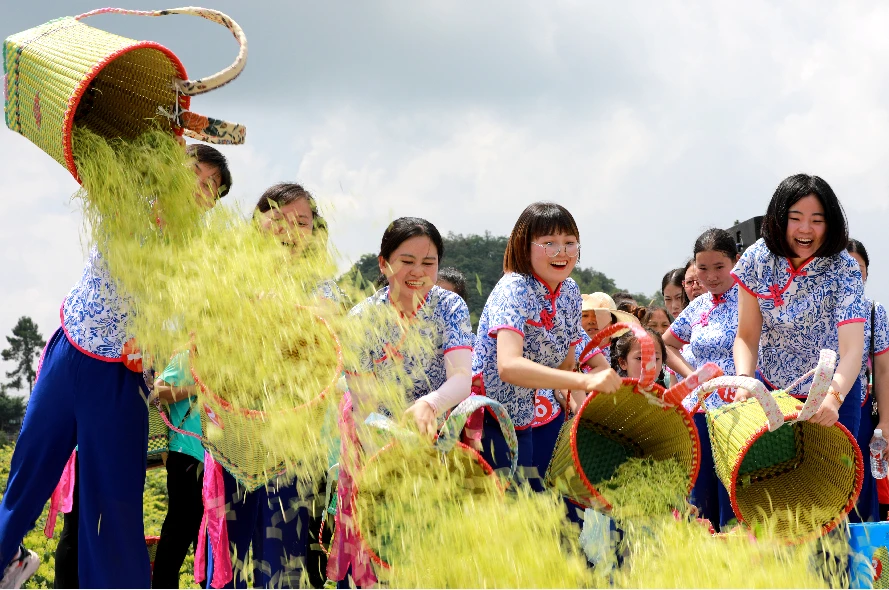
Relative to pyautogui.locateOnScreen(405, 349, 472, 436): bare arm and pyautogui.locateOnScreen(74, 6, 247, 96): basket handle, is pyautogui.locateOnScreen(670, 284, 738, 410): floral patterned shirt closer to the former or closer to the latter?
pyautogui.locateOnScreen(405, 349, 472, 436): bare arm

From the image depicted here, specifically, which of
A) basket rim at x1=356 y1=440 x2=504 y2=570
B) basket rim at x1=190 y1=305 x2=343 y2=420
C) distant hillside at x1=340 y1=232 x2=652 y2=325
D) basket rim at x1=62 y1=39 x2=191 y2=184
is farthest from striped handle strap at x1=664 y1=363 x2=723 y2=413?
distant hillside at x1=340 y1=232 x2=652 y2=325

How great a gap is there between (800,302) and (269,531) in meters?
2.45

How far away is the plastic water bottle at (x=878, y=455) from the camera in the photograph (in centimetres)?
386

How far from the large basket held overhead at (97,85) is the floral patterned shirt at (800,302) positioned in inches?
89.0

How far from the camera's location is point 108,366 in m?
3.18

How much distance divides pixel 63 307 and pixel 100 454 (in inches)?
23.0

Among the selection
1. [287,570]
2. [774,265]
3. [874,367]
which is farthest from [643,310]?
[287,570]

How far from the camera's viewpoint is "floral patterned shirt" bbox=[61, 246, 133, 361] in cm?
314

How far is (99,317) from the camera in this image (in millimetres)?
3154

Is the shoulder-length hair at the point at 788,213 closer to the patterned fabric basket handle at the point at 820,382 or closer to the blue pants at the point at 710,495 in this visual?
the patterned fabric basket handle at the point at 820,382

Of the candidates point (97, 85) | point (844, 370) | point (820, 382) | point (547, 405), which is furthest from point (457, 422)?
point (97, 85)

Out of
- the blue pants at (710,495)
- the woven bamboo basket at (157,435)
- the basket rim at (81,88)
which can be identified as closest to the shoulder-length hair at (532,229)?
the blue pants at (710,495)

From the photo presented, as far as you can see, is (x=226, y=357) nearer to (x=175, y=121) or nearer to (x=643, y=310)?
(x=175, y=121)

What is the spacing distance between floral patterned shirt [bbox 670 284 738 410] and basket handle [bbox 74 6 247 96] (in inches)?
108
